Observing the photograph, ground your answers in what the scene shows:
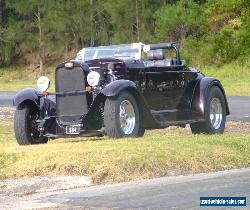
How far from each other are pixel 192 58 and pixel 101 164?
3869 centimetres

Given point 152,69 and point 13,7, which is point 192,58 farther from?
point 152,69

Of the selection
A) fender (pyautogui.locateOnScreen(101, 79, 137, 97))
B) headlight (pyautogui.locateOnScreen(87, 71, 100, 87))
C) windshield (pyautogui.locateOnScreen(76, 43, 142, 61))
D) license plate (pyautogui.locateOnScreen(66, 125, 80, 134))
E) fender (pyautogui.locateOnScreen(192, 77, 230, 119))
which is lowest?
license plate (pyautogui.locateOnScreen(66, 125, 80, 134))

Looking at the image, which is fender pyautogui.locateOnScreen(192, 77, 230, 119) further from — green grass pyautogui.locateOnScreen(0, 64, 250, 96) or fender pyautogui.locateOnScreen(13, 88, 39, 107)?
green grass pyautogui.locateOnScreen(0, 64, 250, 96)

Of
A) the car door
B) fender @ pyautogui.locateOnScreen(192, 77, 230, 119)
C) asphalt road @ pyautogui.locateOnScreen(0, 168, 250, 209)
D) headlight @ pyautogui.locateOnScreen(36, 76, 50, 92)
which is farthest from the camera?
fender @ pyautogui.locateOnScreen(192, 77, 230, 119)

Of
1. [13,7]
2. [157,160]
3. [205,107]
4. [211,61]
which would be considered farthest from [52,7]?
[157,160]

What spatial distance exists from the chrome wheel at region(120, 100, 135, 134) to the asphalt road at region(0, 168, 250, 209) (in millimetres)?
3012

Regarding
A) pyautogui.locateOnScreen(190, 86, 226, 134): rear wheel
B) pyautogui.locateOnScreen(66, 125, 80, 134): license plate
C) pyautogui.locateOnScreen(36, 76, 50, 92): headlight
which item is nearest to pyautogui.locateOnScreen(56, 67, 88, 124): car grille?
pyautogui.locateOnScreen(66, 125, 80, 134): license plate

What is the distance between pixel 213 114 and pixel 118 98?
3.26m

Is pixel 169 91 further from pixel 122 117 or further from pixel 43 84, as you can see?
pixel 43 84

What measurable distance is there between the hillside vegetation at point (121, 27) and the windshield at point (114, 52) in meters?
28.8

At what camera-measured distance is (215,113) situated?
15.5 meters

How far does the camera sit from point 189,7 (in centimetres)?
5116

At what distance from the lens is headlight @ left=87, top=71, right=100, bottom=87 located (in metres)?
12.9

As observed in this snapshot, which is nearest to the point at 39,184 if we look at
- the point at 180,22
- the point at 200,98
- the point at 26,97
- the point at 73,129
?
the point at 73,129
